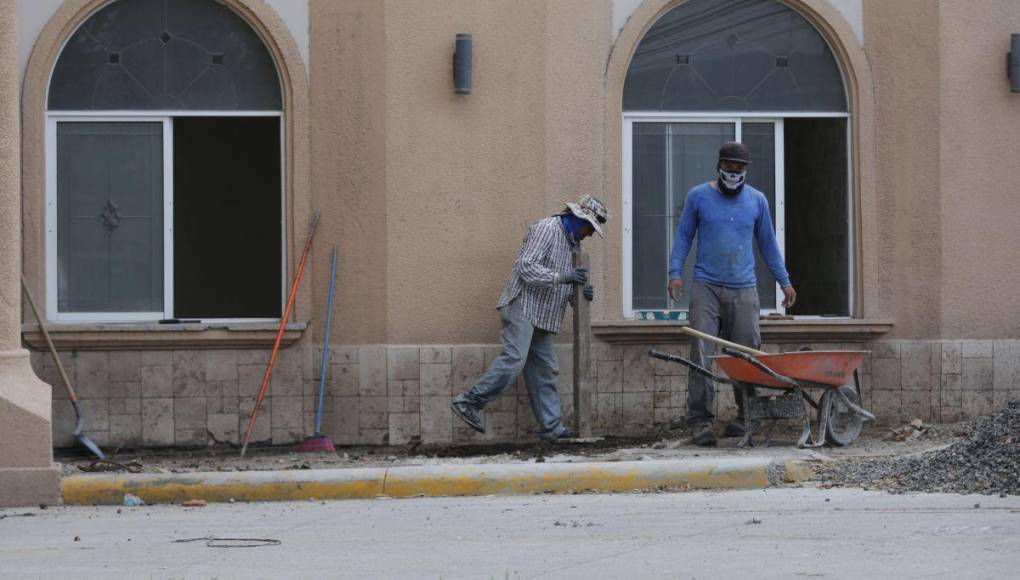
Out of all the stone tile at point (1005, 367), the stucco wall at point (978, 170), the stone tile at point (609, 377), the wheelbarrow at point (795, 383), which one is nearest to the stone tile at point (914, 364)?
the stucco wall at point (978, 170)

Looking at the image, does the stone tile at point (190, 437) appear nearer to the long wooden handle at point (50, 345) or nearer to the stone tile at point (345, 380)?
the long wooden handle at point (50, 345)

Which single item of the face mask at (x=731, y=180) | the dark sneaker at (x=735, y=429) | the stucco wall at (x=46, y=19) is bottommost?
the dark sneaker at (x=735, y=429)

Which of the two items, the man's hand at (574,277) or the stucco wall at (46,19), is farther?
the stucco wall at (46,19)

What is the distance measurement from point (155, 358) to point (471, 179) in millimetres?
2663

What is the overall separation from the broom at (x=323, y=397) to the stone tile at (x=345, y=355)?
0.07m

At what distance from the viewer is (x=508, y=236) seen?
12398 millimetres

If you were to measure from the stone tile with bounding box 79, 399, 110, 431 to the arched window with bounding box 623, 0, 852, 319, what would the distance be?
3957 millimetres

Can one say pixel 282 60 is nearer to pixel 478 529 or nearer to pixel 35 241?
pixel 35 241

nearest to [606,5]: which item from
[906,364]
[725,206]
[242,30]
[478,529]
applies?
[725,206]

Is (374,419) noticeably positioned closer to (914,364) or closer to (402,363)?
(402,363)

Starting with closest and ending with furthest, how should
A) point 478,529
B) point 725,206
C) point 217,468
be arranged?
1. point 478,529
2. point 217,468
3. point 725,206

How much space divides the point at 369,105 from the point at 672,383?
307cm

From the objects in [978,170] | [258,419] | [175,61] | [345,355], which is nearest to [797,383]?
[978,170]

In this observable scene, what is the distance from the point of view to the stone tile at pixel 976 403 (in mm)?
12664
